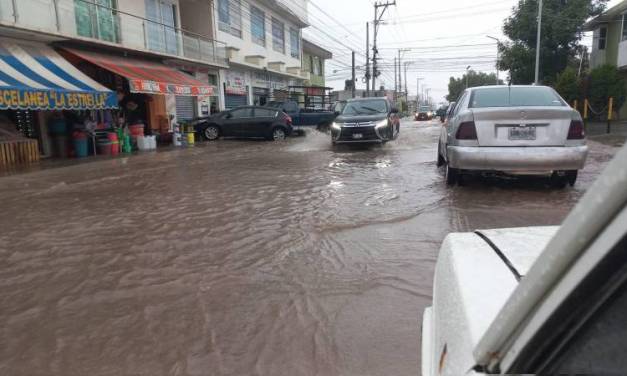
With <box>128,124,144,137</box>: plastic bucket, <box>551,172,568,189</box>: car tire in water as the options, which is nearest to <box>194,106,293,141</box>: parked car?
<box>128,124,144,137</box>: plastic bucket

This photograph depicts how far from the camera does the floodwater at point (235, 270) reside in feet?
9.33

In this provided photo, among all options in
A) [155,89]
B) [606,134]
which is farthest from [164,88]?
[606,134]

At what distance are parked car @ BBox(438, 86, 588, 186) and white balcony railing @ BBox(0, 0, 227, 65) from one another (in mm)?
12512

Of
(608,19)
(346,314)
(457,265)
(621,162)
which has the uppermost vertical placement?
(608,19)

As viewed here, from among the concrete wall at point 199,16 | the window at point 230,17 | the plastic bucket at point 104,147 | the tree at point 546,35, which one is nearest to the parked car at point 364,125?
the plastic bucket at point 104,147

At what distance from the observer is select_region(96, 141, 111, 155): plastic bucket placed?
15.9 metres

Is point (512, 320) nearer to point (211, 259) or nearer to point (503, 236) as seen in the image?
point (503, 236)

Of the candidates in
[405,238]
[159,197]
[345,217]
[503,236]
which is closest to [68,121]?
[159,197]

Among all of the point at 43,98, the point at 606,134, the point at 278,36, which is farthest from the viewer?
the point at 278,36

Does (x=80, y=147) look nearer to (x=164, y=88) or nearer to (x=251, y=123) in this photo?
(x=164, y=88)

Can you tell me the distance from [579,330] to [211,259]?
155 inches

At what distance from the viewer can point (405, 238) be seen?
198 inches

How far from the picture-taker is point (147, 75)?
55.7 ft

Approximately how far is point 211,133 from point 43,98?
366 inches
